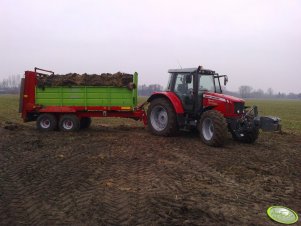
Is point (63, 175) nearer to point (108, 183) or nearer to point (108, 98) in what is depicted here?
point (108, 183)

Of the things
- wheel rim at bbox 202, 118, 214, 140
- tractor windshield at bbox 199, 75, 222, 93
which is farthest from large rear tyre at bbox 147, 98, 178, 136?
wheel rim at bbox 202, 118, 214, 140

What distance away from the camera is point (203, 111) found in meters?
11.1

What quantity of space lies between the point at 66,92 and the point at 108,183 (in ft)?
25.1

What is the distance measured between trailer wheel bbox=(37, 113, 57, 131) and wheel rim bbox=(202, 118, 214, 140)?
585 cm

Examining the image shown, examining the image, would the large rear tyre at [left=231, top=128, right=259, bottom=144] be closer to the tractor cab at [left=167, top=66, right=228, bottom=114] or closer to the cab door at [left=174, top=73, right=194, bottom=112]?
the tractor cab at [left=167, top=66, right=228, bottom=114]

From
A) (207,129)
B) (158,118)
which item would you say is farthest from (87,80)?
(207,129)

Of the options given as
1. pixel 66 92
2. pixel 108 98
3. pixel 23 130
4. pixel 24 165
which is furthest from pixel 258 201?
pixel 23 130

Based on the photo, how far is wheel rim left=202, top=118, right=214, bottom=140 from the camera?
1027 centimetres

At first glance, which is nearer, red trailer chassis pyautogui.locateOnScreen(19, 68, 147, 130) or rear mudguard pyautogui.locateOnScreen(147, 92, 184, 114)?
rear mudguard pyautogui.locateOnScreen(147, 92, 184, 114)

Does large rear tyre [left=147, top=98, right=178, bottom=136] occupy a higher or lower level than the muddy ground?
higher

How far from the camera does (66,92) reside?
13.2m

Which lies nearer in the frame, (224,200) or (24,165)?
(224,200)

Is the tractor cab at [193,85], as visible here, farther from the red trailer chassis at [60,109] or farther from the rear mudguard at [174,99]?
the red trailer chassis at [60,109]

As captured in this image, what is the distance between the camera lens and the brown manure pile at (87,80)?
1275 centimetres
